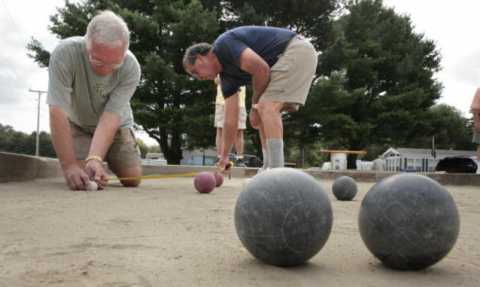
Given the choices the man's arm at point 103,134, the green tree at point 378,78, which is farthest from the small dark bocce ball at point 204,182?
the green tree at point 378,78

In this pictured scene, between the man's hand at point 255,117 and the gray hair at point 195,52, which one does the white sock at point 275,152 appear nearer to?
the man's hand at point 255,117

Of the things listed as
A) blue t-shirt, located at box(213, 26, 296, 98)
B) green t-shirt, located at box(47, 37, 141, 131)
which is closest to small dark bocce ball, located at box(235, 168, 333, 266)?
blue t-shirt, located at box(213, 26, 296, 98)

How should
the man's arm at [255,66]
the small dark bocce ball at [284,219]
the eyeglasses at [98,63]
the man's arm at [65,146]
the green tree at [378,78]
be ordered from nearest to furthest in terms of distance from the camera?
the small dark bocce ball at [284,219] → the man's arm at [255,66] → the eyeglasses at [98,63] → the man's arm at [65,146] → the green tree at [378,78]

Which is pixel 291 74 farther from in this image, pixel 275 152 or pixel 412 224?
pixel 412 224

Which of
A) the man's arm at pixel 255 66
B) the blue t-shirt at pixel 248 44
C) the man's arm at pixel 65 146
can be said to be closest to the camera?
the man's arm at pixel 255 66

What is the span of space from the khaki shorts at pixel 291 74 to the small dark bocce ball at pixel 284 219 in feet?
6.44

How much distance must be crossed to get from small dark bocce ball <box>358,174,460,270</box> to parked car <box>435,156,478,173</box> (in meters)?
13.5

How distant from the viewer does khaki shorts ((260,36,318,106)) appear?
398cm

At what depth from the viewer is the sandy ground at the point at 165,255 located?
1832 millimetres

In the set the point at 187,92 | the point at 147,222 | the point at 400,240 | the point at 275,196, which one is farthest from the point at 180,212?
the point at 187,92

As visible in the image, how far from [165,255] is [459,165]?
14.0m

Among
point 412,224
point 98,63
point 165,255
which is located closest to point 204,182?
point 98,63

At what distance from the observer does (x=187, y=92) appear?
16250 millimetres

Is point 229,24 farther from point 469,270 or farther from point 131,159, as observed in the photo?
point 469,270
